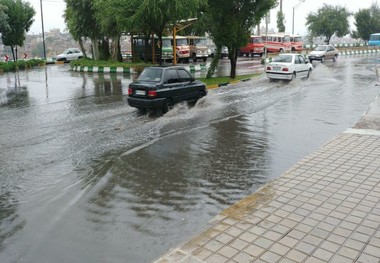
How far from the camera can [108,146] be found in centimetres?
952

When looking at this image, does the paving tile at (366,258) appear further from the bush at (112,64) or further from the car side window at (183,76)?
the bush at (112,64)

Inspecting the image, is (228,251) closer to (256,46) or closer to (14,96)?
(14,96)

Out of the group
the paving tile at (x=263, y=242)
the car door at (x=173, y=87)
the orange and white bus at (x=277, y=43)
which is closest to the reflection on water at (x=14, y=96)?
the car door at (x=173, y=87)

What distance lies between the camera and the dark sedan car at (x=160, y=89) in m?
12.9

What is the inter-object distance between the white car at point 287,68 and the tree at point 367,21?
179 ft

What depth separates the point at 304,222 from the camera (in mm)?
5352

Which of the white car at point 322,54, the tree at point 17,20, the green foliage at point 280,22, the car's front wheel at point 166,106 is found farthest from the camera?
the green foliage at point 280,22

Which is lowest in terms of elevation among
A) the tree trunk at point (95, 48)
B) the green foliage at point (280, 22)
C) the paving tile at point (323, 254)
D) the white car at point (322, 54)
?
the paving tile at point (323, 254)

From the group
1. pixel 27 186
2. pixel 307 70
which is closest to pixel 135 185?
pixel 27 186

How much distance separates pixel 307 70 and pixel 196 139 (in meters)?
16.6

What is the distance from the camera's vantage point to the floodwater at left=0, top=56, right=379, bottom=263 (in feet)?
17.0

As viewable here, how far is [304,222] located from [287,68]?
18031 mm

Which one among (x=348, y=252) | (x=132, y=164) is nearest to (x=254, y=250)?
(x=348, y=252)

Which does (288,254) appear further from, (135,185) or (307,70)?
(307,70)
